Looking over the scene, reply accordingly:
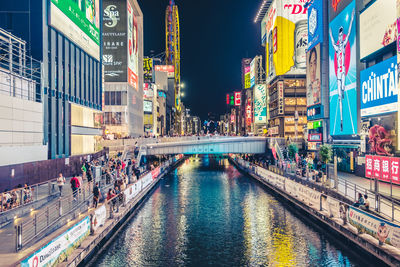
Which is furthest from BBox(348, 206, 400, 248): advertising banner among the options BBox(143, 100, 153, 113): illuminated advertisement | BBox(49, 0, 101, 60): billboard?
BBox(143, 100, 153, 113): illuminated advertisement

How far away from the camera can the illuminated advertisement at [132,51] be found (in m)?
91.1

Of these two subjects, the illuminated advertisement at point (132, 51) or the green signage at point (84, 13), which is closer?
the green signage at point (84, 13)

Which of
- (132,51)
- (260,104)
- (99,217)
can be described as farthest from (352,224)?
(260,104)

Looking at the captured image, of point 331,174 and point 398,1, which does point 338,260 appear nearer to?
point 331,174

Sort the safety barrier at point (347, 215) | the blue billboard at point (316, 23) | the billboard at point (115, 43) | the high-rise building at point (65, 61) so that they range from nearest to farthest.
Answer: the safety barrier at point (347, 215), the high-rise building at point (65, 61), the blue billboard at point (316, 23), the billboard at point (115, 43)

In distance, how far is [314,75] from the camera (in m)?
67.9

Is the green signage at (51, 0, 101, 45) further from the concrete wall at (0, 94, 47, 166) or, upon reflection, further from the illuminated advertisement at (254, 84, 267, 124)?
the illuminated advertisement at (254, 84, 267, 124)

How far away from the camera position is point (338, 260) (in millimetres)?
17312

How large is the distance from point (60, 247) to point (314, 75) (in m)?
61.4

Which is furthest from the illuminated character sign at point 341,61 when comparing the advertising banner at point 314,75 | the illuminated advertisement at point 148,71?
the illuminated advertisement at point 148,71

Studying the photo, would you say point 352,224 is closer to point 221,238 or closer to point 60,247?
point 221,238

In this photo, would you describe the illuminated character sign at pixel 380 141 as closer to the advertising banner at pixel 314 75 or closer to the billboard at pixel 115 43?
the advertising banner at pixel 314 75

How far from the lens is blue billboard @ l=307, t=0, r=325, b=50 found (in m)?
64.1

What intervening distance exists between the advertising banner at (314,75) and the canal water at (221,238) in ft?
117
